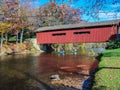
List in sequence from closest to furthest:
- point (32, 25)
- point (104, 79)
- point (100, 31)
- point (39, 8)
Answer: point (104, 79) < point (100, 31) < point (32, 25) < point (39, 8)

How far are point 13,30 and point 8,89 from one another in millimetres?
28039

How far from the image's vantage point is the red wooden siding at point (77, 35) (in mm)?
29859

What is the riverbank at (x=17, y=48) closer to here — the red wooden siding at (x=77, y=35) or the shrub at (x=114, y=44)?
the red wooden siding at (x=77, y=35)

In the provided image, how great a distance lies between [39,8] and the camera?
49406 mm

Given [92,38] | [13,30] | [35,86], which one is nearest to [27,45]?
[13,30]

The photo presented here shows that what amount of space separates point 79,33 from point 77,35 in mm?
438

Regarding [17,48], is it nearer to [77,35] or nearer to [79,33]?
[77,35]

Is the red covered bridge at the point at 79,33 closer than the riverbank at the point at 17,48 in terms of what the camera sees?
Yes

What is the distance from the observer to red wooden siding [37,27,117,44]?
98.0 ft

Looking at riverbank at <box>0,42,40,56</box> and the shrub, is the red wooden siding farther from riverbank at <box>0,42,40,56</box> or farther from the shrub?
riverbank at <box>0,42,40,56</box>

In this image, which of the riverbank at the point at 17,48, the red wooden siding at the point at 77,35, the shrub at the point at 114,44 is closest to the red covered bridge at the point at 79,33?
the red wooden siding at the point at 77,35

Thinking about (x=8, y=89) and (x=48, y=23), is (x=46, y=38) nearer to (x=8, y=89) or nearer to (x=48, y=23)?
(x=48, y=23)

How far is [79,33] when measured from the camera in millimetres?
32500

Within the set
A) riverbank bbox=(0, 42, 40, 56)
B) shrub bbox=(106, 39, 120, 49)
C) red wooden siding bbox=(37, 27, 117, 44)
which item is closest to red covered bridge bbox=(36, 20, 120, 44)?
red wooden siding bbox=(37, 27, 117, 44)
